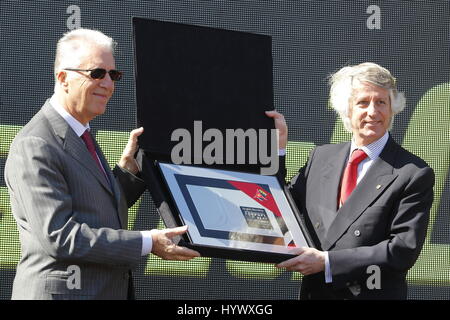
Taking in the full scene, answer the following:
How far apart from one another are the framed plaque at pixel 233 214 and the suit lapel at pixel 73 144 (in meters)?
0.27

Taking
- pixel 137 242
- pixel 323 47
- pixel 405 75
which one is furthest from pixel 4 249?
pixel 405 75

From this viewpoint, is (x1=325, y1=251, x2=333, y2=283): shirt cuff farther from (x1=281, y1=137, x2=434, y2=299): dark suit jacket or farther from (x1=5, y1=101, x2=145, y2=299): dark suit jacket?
(x1=5, y1=101, x2=145, y2=299): dark suit jacket

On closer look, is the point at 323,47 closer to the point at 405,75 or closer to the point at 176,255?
the point at 405,75

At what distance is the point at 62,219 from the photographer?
9.27ft

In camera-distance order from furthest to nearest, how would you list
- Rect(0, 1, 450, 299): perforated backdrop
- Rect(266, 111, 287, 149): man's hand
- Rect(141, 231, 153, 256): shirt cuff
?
Rect(0, 1, 450, 299): perforated backdrop → Rect(266, 111, 287, 149): man's hand → Rect(141, 231, 153, 256): shirt cuff

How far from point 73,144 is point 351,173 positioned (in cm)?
111

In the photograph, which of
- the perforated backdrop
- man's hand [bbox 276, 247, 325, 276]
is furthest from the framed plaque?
the perforated backdrop

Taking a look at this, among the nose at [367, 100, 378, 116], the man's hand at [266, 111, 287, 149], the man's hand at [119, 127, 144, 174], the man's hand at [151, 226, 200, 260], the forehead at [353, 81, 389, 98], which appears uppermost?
the forehead at [353, 81, 389, 98]

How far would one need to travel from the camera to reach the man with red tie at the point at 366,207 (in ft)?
10.5

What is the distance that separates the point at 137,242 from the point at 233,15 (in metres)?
1.97

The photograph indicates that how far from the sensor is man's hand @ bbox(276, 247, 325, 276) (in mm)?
3150

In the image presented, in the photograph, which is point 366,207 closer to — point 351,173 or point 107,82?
point 351,173

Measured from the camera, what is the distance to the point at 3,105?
14.5ft
